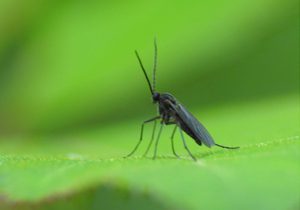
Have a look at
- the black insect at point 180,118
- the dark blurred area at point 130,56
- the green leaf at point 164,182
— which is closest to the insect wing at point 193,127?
the black insect at point 180,118

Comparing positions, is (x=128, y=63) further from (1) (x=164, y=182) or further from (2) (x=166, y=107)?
(1) (x=164, y=182)

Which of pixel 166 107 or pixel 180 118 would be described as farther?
pixel 166 107

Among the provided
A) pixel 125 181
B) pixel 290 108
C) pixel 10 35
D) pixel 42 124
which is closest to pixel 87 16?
pixel 10 35

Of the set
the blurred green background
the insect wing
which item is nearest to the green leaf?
the insect wing

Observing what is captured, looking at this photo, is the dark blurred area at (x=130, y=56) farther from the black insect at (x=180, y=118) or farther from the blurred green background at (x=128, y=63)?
the black insect at (x=180, y=118)

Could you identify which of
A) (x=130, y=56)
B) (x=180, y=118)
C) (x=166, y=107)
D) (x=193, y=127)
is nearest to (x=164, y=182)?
(x=193, y=127)

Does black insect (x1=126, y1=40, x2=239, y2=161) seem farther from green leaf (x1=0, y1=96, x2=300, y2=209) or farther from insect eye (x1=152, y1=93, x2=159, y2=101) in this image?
green leaf (x1=0, y1=96, x2=300, y2=209)
